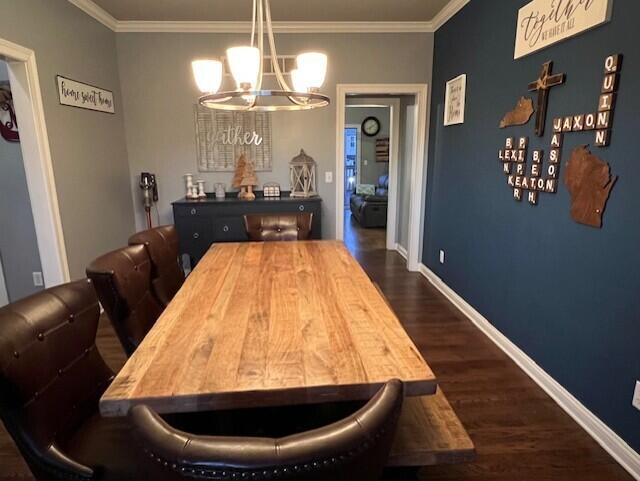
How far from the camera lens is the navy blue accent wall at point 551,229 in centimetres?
168

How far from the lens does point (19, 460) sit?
177 cm

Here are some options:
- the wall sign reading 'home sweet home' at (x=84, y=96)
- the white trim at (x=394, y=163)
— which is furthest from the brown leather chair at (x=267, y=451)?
the white trim at (x=394, y=163)

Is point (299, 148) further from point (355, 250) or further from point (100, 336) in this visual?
point (100, 336)

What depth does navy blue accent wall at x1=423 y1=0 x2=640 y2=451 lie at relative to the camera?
168cm

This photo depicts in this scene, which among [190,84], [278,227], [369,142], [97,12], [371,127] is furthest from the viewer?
[369,142]

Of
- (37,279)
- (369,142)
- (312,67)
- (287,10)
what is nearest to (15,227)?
(37,279)

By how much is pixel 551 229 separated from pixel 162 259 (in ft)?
7.19

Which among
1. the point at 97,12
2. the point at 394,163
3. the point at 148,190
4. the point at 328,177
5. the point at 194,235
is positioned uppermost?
the point at 97,12

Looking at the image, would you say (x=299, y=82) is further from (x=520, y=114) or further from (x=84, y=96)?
(x=84, y=96)

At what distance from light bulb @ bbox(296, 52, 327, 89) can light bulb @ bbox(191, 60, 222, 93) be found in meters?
0.42

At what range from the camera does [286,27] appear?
12.7 ft

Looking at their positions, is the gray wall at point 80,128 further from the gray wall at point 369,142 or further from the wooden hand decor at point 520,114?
the gray wall at point 369,142

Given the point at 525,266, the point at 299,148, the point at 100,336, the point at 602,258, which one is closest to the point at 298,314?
the point at 602,258

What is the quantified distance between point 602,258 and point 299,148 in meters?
3.12
